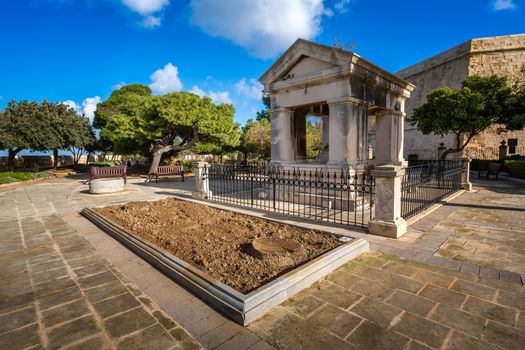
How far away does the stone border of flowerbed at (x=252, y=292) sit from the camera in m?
2.75

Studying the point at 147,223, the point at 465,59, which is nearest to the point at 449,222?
the point at 147,223

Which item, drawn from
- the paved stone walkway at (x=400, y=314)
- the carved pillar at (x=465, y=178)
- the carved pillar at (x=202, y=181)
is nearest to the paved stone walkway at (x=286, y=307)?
the paved stone walkway at (x=400, y=314)

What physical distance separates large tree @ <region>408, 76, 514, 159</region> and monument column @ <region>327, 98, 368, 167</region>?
1027 centimetres

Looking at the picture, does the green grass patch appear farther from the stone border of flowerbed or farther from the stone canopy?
the stone border of flowerbed

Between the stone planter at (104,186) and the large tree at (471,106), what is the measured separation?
17933 mm

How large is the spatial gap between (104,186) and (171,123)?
8.17 metres

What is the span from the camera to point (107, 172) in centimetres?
1535

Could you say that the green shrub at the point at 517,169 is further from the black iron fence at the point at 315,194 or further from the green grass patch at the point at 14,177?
the green grass patch at the point at 14,177

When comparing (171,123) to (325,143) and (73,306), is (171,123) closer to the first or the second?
(325,143)

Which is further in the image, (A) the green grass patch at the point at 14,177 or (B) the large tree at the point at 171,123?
(B) the large tree at the point at 171,123

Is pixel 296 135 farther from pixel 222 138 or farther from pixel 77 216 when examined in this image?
pixel 222 138

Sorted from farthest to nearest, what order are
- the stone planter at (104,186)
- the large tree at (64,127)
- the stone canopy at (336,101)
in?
the large tree at (64,127)
the stone planter at (104,186)
the stone canopy at (336,101)

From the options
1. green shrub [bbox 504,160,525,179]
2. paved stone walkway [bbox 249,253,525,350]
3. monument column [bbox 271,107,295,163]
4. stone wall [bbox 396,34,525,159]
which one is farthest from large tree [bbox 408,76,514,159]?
paved stone walkway [bbox 249,253,525,350]

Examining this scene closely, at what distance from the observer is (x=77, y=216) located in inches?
298
